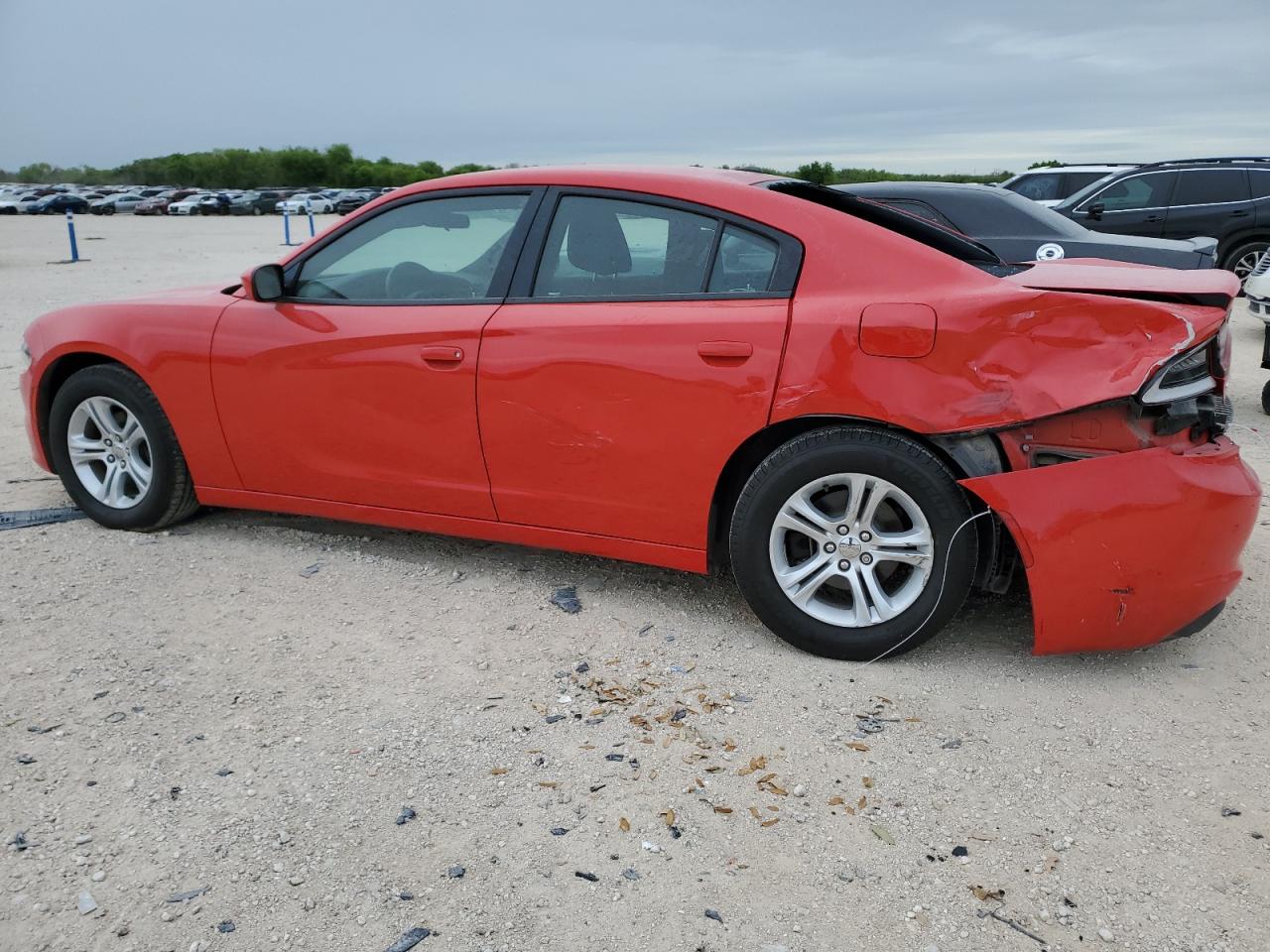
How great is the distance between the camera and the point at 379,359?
13.6 ft

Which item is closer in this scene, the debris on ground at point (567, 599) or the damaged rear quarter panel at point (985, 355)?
the damaged rear quarter panel at point (985, 355)

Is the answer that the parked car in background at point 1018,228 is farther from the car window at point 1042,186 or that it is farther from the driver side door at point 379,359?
the car window at point 1042,186

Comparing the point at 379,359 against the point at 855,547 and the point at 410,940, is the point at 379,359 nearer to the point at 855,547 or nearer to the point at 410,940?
the point at 855,547

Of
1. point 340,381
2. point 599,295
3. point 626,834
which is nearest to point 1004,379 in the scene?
point 599,295

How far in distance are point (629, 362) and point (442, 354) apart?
77cm

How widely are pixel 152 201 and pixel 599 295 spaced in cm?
6227

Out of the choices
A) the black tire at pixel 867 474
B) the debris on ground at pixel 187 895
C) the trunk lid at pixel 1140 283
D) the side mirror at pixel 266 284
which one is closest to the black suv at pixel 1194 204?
the trunk lid at pixel 1140 283

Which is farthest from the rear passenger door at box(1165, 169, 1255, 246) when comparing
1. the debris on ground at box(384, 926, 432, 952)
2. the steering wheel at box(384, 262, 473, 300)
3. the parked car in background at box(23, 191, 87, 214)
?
the parked car in background at box(23, 191, 87, 214)

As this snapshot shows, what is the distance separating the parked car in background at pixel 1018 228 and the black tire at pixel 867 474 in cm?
492

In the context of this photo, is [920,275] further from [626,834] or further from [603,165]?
[626,834]

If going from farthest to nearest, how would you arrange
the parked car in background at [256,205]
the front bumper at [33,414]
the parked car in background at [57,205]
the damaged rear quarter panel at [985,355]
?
the parked car in background at [256,205] → the parked car in background at [57,205] → the front bumper at [33,414] → the damaged rear quarter panel at [985,355]

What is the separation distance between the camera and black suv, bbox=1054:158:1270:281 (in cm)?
1375

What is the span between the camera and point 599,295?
387 cm

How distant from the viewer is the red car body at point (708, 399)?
10.7ft
